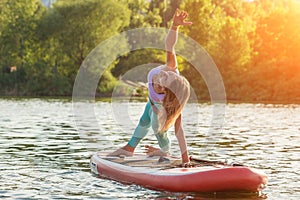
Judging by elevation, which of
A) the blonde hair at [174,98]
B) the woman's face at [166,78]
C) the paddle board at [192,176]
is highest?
the woman's face at [166,78]

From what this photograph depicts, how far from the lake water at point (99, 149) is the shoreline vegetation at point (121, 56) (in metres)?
35.5

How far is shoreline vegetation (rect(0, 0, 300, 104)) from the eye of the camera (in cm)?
6894

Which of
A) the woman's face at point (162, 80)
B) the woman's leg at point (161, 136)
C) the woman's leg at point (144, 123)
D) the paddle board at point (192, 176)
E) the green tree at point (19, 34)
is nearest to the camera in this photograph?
the paddle board at point (192, 176)

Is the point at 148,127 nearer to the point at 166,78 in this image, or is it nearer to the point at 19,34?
the point at 166,78

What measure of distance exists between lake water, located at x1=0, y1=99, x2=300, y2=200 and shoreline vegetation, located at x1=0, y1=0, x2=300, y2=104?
35.5 meters

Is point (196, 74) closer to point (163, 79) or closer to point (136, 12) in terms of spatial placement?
point (136, 12)

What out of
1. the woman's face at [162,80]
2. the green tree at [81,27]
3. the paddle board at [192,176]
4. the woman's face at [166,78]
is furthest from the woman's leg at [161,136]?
the green tree at [81,27]

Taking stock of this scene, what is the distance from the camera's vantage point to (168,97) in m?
A: 12.5

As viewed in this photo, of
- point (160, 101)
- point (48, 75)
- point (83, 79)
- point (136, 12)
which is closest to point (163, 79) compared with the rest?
point (160, 101)

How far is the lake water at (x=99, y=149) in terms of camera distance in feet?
39.1

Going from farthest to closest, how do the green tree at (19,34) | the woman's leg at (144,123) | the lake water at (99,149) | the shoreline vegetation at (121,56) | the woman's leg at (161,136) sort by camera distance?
the green tree at (19,34) → the shoreline vegetation at (121,56) → the woman's leg at (144,123) → the woman's leg at (161,136) → the lake water at (99,149)

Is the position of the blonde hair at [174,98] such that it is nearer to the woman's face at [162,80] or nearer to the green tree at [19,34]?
the woman's face at [162,80]

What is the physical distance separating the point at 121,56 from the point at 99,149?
57.3 metres

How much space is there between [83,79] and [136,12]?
1929 centimetres
